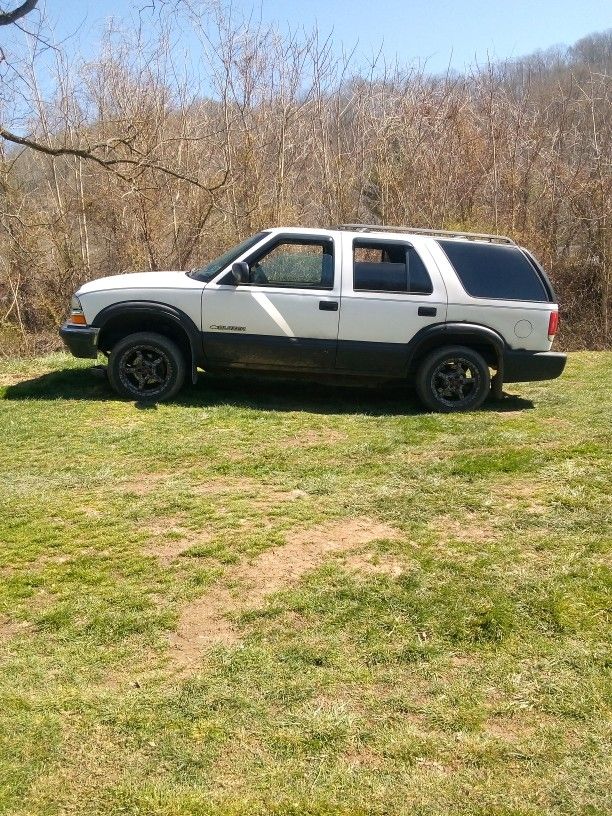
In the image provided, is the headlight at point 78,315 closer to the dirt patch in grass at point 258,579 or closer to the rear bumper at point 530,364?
the dirt patch in grass at point 258,579

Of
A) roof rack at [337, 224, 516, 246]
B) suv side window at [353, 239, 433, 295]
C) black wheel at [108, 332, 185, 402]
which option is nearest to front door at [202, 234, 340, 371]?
suv side window at [353, 239, 433, 295]

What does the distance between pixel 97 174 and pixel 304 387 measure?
7651 millimetres

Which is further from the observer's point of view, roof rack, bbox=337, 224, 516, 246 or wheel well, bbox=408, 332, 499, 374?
roof rack, bbox=337, 224, 516, 246

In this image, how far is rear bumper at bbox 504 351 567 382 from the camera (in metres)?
7.30

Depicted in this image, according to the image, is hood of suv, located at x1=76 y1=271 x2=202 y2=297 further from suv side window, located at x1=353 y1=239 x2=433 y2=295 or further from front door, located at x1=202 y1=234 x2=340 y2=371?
suv side window, located at x1=353 y1=239 x2=433 y2=295

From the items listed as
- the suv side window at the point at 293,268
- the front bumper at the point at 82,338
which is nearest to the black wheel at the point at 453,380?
the suv side window at the point at 293,268

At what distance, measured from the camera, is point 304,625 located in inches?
135

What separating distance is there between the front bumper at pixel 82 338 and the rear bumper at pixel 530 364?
161 inches

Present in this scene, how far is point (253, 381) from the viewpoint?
27.5 feet

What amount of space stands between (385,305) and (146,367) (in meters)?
2.46

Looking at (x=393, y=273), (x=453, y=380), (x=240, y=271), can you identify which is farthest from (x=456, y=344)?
(x=240, y=271)

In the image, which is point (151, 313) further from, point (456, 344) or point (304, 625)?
point (304, 625)

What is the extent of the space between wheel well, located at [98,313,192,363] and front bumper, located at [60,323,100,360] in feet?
0.44

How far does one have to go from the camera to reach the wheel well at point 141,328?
718 cm
